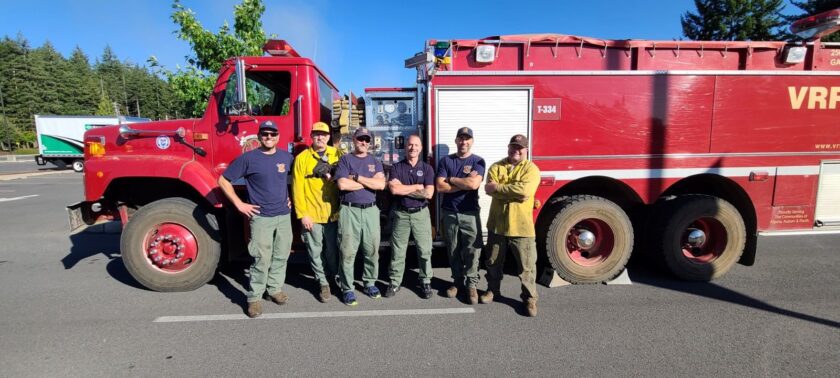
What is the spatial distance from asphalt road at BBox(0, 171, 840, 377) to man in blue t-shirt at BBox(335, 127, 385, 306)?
45 cm

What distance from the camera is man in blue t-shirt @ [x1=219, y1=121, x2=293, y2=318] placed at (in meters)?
3.66

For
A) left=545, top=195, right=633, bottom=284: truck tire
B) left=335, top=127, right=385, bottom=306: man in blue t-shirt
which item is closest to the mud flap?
left=335, top=127, right=385, bottom=306: man in blue t-shirt

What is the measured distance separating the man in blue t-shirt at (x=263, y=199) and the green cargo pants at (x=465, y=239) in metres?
1.55

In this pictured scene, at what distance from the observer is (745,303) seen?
3.89m

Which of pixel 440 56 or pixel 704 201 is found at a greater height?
pixel 440 56

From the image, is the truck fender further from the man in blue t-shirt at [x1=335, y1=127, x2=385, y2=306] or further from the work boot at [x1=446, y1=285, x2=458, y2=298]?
the work boot at [x1=446, y1=285, x2=458, y2=298]

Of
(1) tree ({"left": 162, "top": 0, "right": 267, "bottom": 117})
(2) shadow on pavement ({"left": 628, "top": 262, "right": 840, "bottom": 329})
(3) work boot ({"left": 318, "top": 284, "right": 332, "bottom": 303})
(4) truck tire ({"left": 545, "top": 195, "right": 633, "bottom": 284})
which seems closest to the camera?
(2) shadow on pavement ({"left": 628, "top": 262, "right": 840, "bottom": 329})

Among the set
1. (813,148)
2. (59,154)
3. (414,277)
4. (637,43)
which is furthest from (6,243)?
(59,154)

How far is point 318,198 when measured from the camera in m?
3.87

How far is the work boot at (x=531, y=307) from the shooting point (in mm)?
3649

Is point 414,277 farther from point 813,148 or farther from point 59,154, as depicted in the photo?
point 59,154

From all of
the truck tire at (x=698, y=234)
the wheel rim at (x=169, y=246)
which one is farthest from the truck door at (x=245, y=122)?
the truck tire at (x=698, y=234)

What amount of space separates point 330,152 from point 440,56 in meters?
1.46

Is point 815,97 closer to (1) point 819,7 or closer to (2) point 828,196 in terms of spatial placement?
(2) point 828,196
